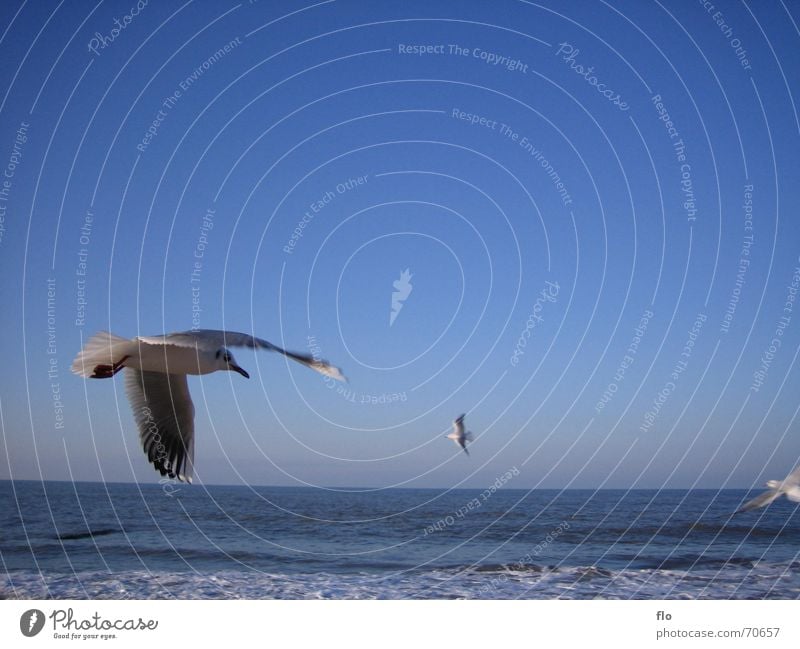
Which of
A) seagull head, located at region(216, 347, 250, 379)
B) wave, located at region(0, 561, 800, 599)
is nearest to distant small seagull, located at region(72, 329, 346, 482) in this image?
seagull head, located at region(216, 347, 250, 379)

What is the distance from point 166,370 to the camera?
585cm

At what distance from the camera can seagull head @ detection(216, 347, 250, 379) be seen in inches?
212

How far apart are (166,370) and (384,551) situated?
6.09 meters

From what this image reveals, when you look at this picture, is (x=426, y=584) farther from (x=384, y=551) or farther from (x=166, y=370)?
(x=166, y=370)

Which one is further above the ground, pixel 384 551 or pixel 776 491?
pixel 776 491

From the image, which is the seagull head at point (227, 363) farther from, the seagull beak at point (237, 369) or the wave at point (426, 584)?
the wave at point (426, 584)

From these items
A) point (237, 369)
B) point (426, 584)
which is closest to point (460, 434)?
point (426, 584)

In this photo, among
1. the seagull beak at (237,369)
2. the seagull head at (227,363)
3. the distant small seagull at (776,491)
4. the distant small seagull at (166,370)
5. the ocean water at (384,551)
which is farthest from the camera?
the ocean water at (384,551)

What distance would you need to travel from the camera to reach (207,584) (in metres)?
8.33

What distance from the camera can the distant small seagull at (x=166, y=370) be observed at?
502cm

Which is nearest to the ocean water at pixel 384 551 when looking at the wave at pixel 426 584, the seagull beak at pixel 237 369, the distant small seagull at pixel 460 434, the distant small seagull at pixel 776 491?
the wave at pixel 426 584

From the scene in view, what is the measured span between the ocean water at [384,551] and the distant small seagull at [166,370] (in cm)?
205

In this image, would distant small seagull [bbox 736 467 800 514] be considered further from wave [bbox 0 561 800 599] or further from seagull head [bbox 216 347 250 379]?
wave [bbox 0 561 800 599]
